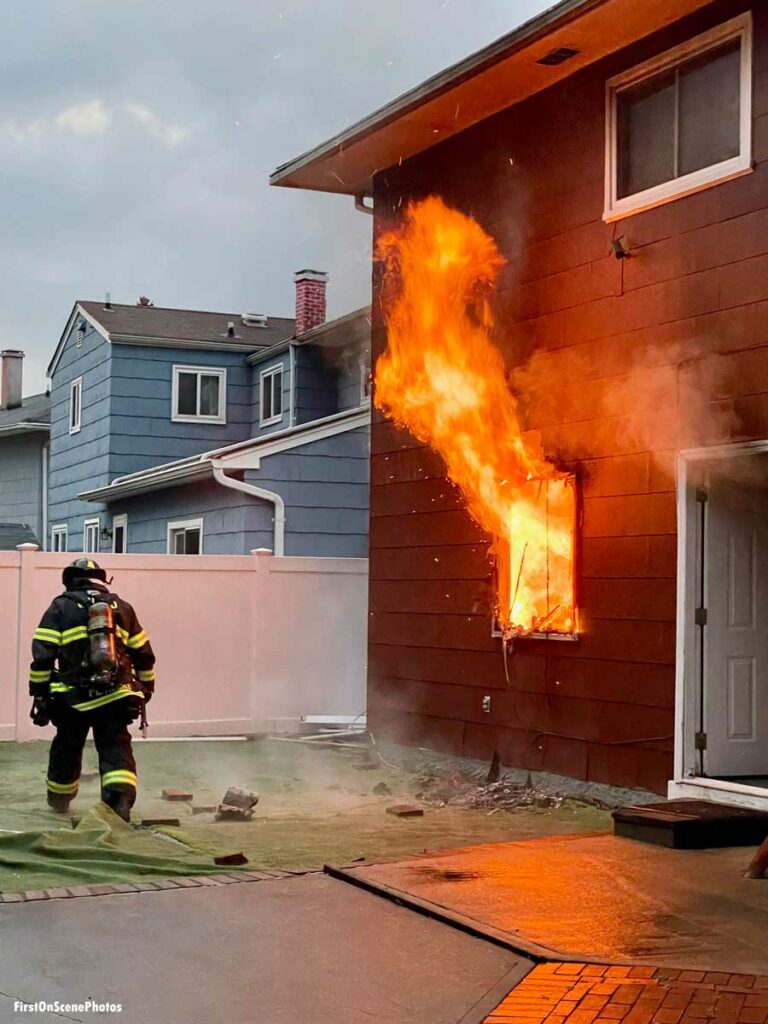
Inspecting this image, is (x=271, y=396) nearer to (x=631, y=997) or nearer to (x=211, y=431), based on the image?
(x=211, y=431)

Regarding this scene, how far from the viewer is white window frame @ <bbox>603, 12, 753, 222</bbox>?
352 inches

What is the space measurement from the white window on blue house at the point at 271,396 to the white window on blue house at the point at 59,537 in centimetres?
509

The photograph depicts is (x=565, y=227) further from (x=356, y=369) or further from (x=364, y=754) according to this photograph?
(x=356, y=369)

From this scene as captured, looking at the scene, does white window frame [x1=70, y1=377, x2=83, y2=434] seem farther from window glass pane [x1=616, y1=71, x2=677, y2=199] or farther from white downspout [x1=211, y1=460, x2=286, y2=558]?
window glass pane [x1=616, y1=71, x2=677, y2=199]

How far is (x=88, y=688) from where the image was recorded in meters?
8.94

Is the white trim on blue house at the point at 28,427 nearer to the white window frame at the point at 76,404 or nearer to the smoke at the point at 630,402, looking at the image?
the white window frame at the point at 76,404

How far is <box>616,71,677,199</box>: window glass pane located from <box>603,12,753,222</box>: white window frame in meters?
0.05

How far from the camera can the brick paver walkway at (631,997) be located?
4680 millimetres

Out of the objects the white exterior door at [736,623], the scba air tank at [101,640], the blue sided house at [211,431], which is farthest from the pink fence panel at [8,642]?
the white exterior door at [736,623]

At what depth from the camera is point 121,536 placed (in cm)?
2138

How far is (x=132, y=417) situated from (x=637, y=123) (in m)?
13.3

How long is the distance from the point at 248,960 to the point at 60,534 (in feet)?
65.5

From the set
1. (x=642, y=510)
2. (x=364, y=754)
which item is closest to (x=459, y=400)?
(x=642, y=510)

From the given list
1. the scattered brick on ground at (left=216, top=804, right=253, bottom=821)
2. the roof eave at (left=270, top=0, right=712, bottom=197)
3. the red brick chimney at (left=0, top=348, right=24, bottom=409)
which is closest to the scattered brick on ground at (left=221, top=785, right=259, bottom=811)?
the scattered brick on ground at (left=216, top=804, right=253, bottom=821)
